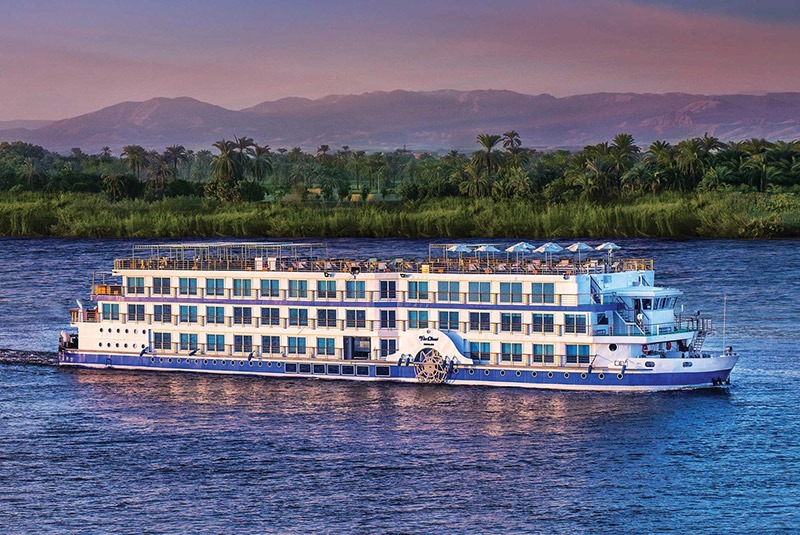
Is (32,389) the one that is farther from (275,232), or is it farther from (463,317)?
(275,232)

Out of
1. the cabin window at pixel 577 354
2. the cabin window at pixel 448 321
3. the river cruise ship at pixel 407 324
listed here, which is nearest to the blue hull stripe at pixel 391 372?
the river cruise ship at pixel 407 324

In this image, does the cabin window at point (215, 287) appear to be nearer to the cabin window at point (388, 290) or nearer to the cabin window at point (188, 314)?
the cabin window at point (188, 314)

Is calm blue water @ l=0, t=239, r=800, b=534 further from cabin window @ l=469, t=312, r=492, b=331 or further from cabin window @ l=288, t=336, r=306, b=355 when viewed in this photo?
cabin window @ l=469, t=312, r=492, b=331

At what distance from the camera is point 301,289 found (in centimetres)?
8381

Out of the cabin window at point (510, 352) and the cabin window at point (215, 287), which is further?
the cabin window at point (215, 287)

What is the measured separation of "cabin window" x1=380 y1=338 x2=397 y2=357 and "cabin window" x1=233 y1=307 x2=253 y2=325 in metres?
8.57

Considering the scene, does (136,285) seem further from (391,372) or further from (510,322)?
(510,322)

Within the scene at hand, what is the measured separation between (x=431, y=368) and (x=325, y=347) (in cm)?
742

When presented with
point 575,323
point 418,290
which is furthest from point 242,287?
point 575,323

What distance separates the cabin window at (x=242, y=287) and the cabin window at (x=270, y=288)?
0.86 metres

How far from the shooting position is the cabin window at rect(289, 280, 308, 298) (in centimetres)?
8369

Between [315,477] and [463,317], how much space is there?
68.2ft

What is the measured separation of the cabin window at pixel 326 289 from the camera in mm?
83000

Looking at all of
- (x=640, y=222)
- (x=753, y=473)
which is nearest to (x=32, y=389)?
(x=753, y=473)
